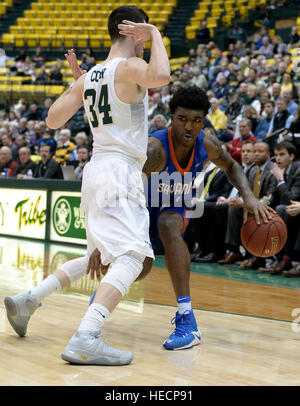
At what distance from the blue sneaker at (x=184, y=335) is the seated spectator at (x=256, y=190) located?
4.41m

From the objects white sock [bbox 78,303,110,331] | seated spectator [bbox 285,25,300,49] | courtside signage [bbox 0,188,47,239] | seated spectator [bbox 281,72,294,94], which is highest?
seated spectator [bbox 285,25,300,49]

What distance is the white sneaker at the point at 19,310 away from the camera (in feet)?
13.5

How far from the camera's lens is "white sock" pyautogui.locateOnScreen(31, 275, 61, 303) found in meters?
4.19

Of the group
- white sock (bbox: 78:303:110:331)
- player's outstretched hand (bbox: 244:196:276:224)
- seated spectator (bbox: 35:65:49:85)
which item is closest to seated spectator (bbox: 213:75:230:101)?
seated spectator (bbox: 35:65:49:85)

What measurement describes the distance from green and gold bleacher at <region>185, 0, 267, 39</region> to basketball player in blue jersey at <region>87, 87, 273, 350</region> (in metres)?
17.3

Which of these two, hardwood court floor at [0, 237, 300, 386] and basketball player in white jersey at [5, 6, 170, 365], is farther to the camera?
basketball player in white jersey at [5, 6, 170, 365]

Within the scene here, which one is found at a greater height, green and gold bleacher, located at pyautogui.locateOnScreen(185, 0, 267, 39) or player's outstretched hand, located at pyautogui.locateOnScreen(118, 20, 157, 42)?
green and gold bleacher, located at pyautogui.locateOnScreen(185, 0, 267, 39)

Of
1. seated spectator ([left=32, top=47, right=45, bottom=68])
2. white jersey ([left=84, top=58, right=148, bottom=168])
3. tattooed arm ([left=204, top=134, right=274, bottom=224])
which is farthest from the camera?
seated spectator ([left=32, top=47, right=45, bottom=68])

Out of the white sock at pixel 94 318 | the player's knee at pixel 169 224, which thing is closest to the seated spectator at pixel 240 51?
the player's knee at pixel 169 224

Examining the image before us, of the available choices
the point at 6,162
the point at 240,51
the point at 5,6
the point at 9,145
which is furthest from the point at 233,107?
the point at 5,6

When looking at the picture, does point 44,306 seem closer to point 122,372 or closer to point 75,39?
point 122,372

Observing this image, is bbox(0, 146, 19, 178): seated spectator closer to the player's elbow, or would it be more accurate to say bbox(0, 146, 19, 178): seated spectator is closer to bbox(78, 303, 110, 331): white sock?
the player's elbow

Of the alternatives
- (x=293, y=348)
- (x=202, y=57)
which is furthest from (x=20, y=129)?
(x=293, y=348)

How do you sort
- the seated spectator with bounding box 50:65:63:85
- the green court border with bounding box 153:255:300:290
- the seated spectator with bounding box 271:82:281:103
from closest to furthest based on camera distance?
1. the green court border with bounding box 153:255:300:290
2. the seated spectator with bounding box 271:82:281:103
3. the seated spectator with bounding box 50:65:63:85
